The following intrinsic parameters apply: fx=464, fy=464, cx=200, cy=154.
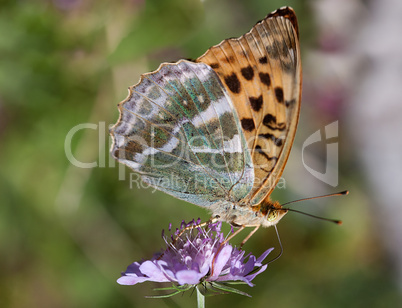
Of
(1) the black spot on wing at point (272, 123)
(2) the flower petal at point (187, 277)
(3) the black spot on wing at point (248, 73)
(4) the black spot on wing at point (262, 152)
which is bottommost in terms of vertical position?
(2) the flower petal at point (187, 277)

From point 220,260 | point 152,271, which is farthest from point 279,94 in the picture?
point 152,271

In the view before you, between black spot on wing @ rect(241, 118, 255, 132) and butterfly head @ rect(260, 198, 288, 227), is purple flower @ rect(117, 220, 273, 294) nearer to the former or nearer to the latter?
butterfly head @ rect(260, 198, 288, 227)

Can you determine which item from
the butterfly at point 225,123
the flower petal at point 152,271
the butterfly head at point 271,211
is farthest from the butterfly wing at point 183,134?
the flower petal at point 152,271

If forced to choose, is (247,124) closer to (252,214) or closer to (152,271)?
(252,214)

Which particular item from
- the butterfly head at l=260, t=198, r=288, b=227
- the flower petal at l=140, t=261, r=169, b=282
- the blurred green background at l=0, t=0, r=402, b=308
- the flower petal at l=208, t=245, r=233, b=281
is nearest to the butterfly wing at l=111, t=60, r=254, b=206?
the butterfly head at l=260, t=198, r=288, b=227

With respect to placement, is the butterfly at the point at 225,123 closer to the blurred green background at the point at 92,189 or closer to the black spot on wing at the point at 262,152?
the black spot on wing at the point at 262,152

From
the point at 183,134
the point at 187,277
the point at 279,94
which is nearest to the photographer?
the point at 187,277
